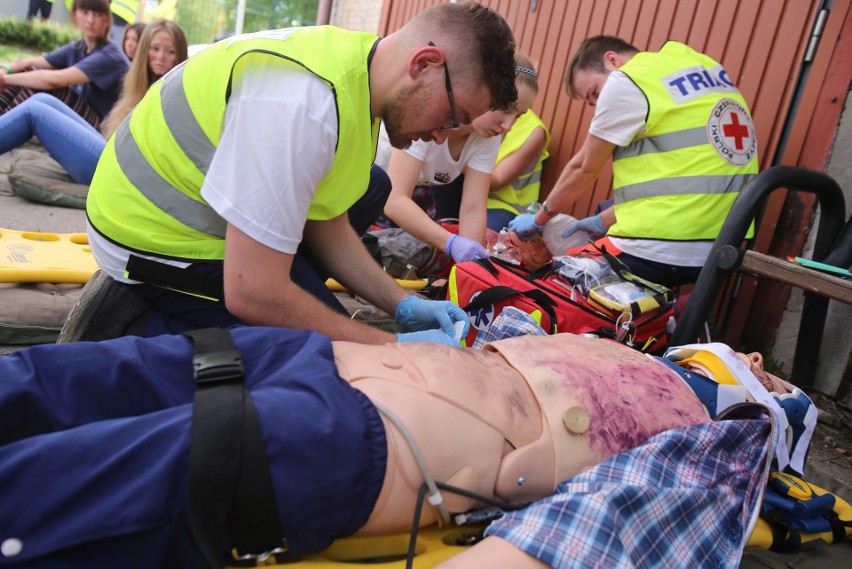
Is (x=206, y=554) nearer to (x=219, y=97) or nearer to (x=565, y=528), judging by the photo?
(x=565, y=528)

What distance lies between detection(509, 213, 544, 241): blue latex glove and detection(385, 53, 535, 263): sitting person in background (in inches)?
7.6

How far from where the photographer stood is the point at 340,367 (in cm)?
127

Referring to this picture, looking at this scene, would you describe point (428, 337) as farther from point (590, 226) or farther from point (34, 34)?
point (34, 34)

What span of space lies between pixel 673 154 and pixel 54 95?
15.0 feet

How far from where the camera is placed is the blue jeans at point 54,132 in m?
3.62

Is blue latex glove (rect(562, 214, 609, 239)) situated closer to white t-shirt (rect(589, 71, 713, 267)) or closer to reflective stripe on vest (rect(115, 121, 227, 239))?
white t-shirt (rect(589, 71, 713, 267))

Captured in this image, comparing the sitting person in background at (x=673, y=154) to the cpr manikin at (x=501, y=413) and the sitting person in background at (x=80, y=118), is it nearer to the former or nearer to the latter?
the cpr manikin at (x=501, y=413)

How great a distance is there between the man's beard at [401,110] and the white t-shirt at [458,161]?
1420 mm

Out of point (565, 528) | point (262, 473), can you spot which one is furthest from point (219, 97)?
point (565, 528)

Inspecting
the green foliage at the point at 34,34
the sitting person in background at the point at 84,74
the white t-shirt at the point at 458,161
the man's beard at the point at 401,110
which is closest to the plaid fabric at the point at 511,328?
the man's beard at the point at 401,110

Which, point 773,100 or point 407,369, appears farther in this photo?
point 773,100

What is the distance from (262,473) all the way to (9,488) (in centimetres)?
35

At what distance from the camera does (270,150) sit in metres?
1.49

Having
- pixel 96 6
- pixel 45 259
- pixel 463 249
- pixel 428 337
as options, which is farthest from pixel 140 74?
pixel 428 337
